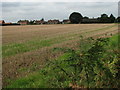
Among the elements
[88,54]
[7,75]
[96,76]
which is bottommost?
[7,75]

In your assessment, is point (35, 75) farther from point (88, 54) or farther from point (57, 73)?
point (88, 54)

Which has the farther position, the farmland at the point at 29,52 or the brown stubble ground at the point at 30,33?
the brown stubble ground at the point at 30,33

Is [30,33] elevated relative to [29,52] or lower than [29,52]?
elevated

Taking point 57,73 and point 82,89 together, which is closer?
point 82,89

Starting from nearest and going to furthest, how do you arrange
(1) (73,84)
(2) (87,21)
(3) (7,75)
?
(1) (73,84) < (3) (7,75) < (2) (87,21)

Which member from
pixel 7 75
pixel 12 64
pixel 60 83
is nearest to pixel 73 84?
pixel 60 83

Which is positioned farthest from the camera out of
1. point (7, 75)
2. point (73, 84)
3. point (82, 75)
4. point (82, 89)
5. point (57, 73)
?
point (7, 75)

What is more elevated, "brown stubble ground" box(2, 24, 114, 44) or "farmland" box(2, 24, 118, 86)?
"brown stubble ground" box(2, 24, 114, 44)

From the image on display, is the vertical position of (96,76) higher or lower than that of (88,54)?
lower

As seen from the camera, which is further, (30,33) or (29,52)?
(30,33)

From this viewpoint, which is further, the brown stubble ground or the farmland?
the brown stubble ground

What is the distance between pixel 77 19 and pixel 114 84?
118079mm

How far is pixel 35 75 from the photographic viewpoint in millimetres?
6938

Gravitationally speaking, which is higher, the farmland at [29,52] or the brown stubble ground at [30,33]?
the brown stubble ground at [30,33]
